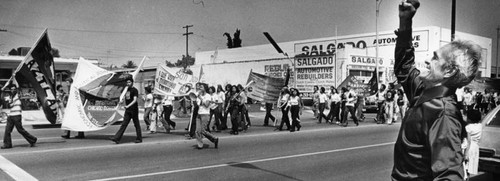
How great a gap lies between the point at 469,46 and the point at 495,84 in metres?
14.3

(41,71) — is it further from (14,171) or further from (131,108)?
(14,171)

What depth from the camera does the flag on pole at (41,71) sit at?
12491mm

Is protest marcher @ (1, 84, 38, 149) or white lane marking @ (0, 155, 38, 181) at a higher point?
protest marcher @ (1, 84, 38, 149)

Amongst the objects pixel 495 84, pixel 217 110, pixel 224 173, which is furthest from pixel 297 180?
pixel 495 84

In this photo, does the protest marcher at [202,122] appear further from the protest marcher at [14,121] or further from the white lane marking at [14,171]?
the protest marcher at [14,121]

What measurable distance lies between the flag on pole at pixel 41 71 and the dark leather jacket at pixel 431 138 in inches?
478

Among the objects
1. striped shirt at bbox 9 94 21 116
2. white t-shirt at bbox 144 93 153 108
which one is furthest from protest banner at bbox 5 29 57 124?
white t-shirt at bbox 144 93 153 108

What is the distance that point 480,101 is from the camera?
28.2 meters

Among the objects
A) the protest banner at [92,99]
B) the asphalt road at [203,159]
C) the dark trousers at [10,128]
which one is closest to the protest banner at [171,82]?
the protest banner at [92,99]

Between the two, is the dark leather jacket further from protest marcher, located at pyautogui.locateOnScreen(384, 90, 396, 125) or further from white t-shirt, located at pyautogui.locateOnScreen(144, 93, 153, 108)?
protest marcher, located at pyautogui.locateOnScreen(384, 90, 396, 125)

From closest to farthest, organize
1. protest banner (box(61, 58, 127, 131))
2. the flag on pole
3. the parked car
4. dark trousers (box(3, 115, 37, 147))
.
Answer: the parked car, dark trousers (box(3, 115, 37, 147)), protest banner (box(61, 58, 127, 131)), the flag on pole

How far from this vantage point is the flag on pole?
12491 mm

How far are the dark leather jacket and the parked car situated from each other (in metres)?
4.70

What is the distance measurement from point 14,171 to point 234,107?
28.1 feet
